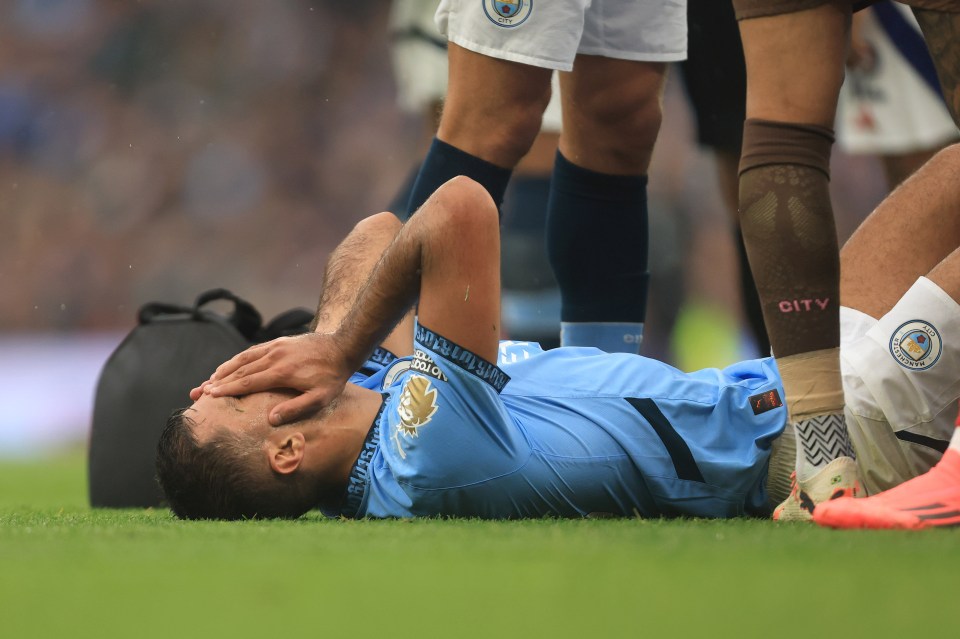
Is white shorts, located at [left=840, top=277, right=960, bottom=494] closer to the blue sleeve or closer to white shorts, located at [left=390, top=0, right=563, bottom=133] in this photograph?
the blue sleeve

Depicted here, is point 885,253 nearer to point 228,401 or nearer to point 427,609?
point 228,401

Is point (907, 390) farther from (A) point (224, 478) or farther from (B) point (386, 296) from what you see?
(A) point (224, 478)

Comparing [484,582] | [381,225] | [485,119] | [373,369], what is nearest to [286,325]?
[381,225]

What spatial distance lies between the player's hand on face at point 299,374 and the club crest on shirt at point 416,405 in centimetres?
17

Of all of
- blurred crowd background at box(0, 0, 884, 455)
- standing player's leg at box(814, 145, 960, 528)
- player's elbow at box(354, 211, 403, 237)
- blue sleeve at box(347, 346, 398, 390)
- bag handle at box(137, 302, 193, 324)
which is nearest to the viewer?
standing player's leg at box(814, 145, 960, 528)

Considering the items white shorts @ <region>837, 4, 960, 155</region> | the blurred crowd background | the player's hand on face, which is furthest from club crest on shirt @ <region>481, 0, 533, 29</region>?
the blurred crowd background

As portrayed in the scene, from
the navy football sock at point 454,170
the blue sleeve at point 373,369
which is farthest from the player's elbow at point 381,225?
the blue sleeve at point 373,369

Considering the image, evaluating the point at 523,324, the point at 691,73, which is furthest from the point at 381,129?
the point at 691,73

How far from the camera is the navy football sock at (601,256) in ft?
10.7

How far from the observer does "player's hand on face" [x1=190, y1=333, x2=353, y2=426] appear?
94.8 inches

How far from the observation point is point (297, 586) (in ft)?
4.91

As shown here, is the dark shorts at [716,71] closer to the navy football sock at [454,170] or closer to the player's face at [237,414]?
the navy football sock at [454,170]

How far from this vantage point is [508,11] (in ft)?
9.09

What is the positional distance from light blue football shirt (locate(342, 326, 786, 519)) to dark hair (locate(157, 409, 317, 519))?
14 centimetres
